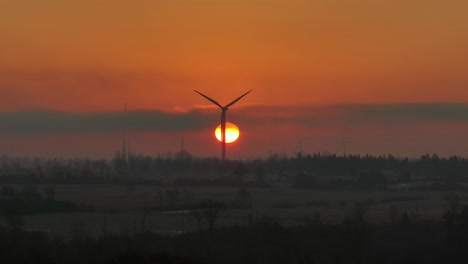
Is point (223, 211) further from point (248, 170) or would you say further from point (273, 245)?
point (248, 170)

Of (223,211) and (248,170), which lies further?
(248,170)

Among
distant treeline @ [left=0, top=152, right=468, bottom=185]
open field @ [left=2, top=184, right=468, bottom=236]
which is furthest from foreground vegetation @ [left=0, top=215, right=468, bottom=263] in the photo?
distant treeline @ [left=0, top=152, right=468, bottom=185]

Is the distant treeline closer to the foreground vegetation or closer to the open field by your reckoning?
the open field

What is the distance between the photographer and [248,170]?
504ft

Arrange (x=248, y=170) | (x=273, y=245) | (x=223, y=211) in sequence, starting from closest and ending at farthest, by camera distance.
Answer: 1. (x=273, y=245)
2. (x=223, y=211)
3. (x=248, y=170)

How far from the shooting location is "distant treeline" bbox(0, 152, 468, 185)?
128125 mm

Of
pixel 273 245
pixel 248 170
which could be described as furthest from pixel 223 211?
pixel 248 170

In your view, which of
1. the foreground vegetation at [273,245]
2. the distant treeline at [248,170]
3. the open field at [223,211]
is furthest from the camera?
the distant treeline at [248,170]

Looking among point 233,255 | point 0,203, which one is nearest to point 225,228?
point 233,255

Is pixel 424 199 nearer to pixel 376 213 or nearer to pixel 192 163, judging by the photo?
pixel 376 213

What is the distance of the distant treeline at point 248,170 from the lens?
420ft

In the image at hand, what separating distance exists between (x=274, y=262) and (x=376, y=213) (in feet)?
99.9

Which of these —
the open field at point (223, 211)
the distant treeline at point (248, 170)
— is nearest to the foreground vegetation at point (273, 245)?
the open field at point (223, 211)

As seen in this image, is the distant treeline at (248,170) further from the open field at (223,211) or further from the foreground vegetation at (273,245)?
the foreground vegetation at (273,245)
